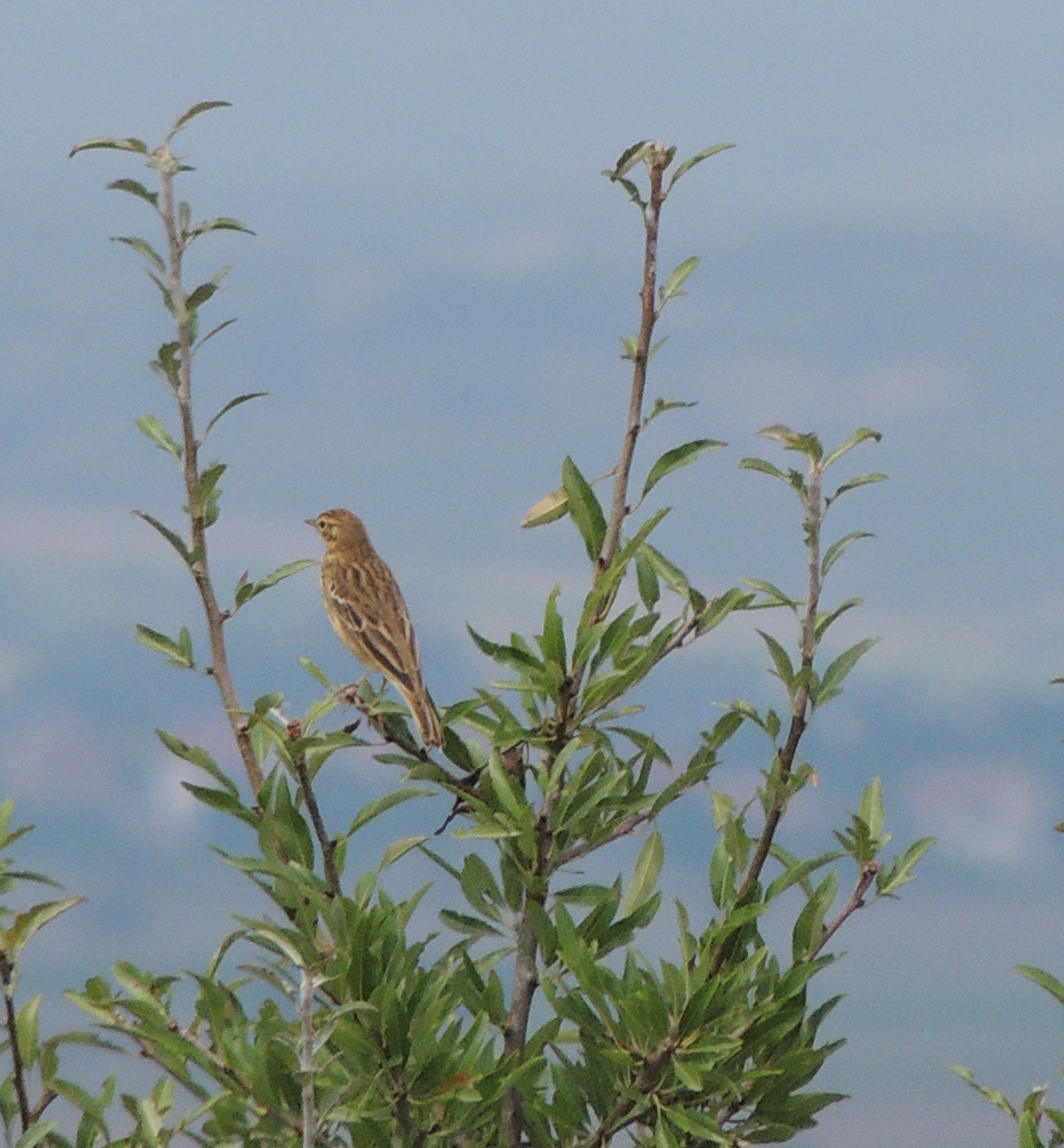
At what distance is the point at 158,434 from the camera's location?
20.2 ft

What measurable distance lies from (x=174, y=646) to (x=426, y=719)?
3.21 ft

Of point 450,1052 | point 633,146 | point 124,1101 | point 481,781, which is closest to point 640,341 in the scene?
point 633,146

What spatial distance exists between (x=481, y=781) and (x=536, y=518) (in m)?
0.98

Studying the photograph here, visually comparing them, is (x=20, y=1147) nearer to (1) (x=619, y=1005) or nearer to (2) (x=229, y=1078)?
(2) (x=229, y=1078)

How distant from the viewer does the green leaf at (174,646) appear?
605 cm

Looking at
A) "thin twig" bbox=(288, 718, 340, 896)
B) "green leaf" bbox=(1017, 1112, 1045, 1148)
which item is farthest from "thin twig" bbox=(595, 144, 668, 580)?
"green leaf" bbox=(1017, 1112, 1045, 1148)

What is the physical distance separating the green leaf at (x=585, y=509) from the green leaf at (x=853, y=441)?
2.62 feet

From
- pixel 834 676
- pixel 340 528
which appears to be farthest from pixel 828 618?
pixel 340 528

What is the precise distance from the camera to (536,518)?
6141mm

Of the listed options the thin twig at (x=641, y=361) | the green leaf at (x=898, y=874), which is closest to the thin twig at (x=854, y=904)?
the green leaf at (x=898, y=874)

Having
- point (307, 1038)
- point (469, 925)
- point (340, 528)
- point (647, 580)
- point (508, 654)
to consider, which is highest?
point (340, 528)

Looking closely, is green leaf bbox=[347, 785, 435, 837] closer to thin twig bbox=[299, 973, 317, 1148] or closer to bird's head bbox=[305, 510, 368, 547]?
thin twig bbox=[299, 973, 317, 1148]

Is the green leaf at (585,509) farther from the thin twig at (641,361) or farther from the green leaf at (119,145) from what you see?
the green leaf at (119,145)

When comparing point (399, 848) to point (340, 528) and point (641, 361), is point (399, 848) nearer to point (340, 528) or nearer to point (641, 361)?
point (641, 361)
